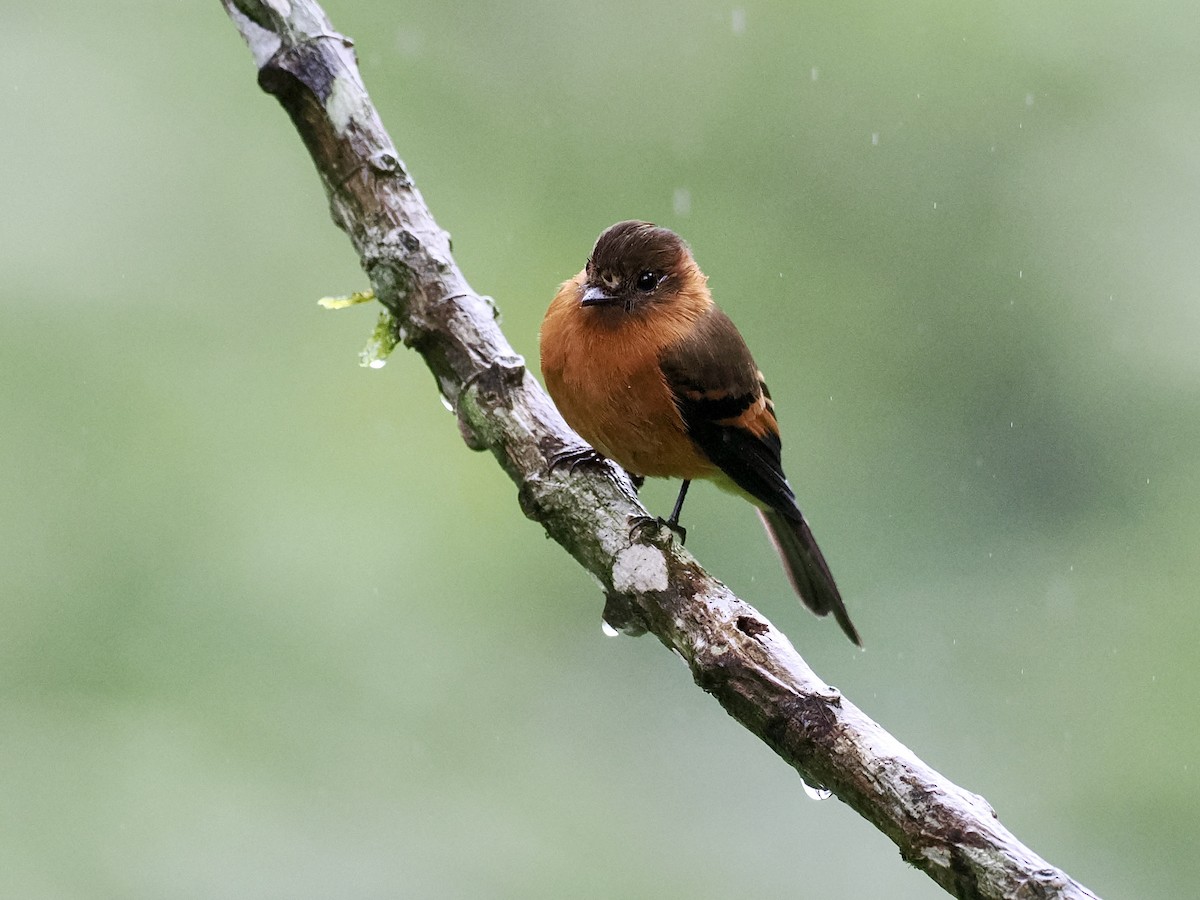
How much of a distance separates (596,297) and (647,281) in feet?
0.59

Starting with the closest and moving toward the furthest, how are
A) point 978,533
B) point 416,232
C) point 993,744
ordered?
point 416,232
point 993,744
point 978,533

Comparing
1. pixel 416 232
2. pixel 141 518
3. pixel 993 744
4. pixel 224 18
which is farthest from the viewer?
pixel 224 18

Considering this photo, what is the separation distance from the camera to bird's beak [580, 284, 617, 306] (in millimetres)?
2953

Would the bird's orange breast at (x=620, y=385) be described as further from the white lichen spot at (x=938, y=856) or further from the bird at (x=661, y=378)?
the white lichen spot at (x=938, y=856)

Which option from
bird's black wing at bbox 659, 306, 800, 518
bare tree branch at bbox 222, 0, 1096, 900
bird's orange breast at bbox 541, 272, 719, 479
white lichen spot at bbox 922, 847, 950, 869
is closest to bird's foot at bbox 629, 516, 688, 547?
bare tree branch at bbox 222, 0, 1096, 900

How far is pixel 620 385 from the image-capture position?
114 inches

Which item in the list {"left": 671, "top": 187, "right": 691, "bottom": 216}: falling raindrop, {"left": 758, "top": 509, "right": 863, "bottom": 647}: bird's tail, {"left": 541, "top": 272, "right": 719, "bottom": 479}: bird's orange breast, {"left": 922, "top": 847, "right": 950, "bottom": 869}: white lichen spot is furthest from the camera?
{"left": 671, "top": 187, "right": 691, "bottom": 216}: falling raindrop

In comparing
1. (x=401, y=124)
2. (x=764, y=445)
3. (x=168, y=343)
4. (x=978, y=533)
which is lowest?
(x=764, y=445)

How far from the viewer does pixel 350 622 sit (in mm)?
4785

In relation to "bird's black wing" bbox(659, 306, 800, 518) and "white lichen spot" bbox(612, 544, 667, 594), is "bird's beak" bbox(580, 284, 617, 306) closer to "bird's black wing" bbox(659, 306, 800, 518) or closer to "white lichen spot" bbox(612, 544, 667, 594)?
"bird's black wing" bbox(659, 306, 800, 518)

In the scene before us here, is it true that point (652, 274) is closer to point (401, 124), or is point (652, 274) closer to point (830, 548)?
point (830, 548)

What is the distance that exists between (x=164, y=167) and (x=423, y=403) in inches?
58.9

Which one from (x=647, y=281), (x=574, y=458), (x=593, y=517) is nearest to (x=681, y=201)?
(x=647, y=281)

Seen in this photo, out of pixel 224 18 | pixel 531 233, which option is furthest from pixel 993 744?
pixel 224 18
